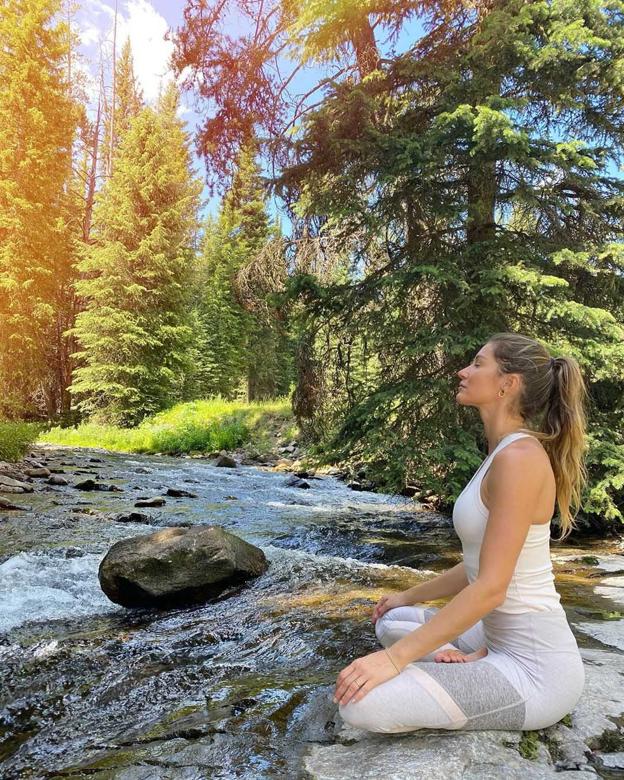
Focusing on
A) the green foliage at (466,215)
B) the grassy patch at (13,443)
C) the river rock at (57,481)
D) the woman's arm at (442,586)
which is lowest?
the river rock at (57,481)

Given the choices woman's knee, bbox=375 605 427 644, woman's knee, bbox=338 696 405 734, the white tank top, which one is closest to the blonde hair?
the white tank top

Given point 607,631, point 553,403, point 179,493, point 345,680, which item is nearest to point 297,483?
point 179,493

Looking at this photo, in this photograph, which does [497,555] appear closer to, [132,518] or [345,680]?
[345,680]

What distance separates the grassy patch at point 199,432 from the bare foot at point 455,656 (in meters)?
16.8

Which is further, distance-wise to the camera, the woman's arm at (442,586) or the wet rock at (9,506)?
the wet rock at (9,506)

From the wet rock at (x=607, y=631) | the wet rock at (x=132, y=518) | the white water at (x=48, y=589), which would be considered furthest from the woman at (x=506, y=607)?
the wet rock at (x=132, y=518)

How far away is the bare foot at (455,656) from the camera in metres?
2.23

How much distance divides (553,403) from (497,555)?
70 cm

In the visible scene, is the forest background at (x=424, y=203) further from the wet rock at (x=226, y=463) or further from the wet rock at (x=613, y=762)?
the wet rock at (x=226, y=463)

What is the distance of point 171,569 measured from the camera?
4.79 m

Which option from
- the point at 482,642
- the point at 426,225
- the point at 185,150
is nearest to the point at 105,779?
the point at 482,642

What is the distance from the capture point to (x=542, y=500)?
2025 millimetres

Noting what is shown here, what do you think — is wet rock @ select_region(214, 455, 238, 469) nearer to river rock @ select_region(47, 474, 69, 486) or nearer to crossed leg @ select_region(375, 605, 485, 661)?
river rock @ select_region(47, 474, 69, 486)

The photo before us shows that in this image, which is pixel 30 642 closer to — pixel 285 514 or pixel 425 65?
pixel 285 514
